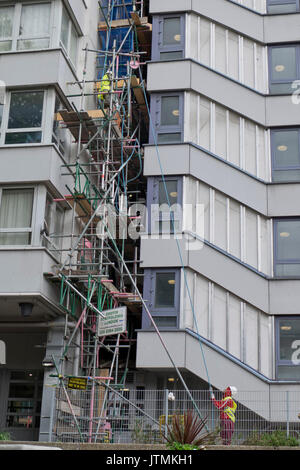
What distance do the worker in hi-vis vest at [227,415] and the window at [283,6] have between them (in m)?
13.3

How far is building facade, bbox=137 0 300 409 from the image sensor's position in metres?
21.0

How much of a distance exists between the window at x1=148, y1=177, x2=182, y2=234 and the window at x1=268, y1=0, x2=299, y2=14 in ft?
23.1

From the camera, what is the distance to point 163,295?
851 inches

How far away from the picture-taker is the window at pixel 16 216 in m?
20.6

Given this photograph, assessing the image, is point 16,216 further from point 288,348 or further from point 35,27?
point 288,348

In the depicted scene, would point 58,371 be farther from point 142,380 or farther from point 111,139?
point 111,139

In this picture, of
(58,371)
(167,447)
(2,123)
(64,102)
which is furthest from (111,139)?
(167,447)

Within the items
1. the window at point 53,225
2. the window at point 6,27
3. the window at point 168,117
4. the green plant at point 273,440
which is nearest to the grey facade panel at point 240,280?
the window at point 53,225

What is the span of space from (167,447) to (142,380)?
797cm

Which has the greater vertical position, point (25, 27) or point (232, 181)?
point (25, 27)

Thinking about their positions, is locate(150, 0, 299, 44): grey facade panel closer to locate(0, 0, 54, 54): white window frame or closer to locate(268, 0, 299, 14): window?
locate(268, 0, 299, 14): window

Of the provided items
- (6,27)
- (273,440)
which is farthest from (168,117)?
(273,440)

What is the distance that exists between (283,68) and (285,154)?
302 centimetres

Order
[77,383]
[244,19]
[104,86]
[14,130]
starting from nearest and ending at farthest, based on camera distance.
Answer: [77,383], [14,130], [104,86], [244,19]
